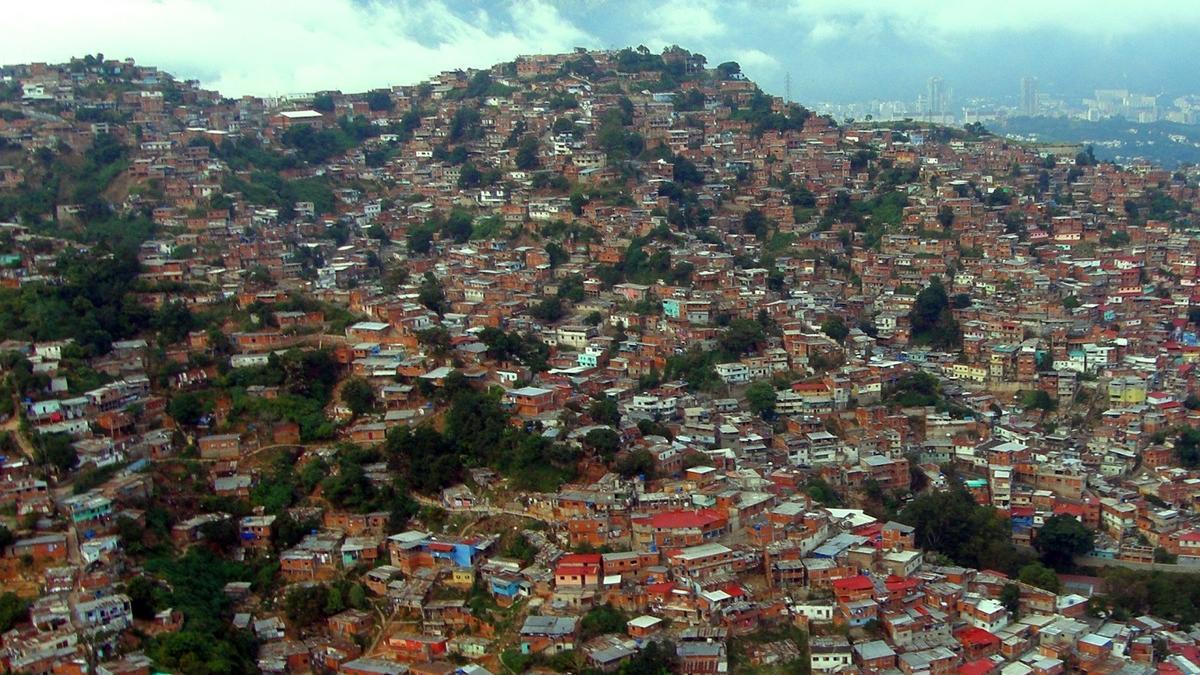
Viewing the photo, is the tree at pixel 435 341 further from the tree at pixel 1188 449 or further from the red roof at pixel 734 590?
the tree at pixel 1188 449

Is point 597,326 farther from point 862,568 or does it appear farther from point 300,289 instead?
point 862,568

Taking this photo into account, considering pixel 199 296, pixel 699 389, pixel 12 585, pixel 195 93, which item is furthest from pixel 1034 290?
pixel 195 93

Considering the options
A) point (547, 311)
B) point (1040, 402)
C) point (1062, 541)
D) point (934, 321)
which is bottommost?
point (1062, 541)

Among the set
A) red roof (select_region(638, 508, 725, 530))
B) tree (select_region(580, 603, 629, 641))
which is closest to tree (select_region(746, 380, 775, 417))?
red roof (select_region(638, 508, 725, 530))

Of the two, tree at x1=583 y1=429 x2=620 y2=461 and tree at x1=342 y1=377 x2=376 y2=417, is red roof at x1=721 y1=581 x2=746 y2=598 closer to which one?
tree at x1=583 y1=429 x2=620 y2=461

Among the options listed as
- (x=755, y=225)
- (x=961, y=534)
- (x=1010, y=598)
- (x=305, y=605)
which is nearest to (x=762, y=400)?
(x=961, y=534)

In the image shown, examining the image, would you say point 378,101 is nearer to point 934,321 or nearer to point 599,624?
point 934,321
